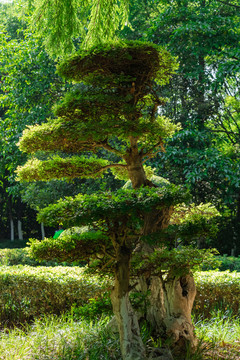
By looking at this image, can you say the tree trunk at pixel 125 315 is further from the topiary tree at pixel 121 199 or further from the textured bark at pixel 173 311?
the textured bark at pixel 173 311

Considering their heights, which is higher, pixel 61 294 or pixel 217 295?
pixel 61 294

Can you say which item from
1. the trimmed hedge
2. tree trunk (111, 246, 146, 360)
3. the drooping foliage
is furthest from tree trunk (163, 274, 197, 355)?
the drooping foliage

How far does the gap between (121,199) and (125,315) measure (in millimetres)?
1110

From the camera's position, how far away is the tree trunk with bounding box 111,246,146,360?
11.8ft

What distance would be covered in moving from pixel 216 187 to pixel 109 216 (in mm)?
7082

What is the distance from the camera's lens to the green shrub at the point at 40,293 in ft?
19.7

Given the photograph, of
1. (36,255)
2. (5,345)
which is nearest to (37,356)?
(5,345)

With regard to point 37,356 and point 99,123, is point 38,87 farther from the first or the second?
point 37,356

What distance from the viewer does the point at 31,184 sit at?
11305 millimetres

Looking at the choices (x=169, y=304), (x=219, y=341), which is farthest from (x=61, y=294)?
(x=219, y=341)

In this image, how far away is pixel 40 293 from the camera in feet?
20.1

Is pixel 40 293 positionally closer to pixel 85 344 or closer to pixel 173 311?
pixel 85 344

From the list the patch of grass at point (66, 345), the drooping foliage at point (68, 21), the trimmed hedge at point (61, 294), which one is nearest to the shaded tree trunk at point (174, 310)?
the patch of grass at point (66, 345)

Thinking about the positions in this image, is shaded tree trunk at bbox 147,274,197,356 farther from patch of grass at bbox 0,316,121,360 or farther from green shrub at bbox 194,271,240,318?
green shrub at bbox 194,271,240,318
